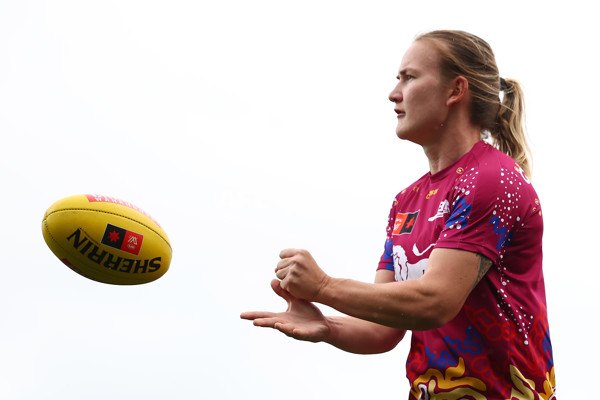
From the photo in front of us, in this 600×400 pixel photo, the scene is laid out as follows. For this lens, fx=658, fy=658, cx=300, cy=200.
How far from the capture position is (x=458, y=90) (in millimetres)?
3938

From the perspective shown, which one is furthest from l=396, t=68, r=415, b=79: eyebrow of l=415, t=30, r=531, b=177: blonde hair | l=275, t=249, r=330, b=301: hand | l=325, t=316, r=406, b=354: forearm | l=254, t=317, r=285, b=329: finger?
l=254, t=317, r=285, b=329: finger

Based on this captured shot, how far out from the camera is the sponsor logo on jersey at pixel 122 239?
5168mm

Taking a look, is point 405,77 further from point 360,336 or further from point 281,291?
point 360,336

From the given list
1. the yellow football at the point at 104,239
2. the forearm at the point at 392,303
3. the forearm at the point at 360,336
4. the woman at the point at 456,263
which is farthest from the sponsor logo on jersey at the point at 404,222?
the yellow football at the point at 104,239

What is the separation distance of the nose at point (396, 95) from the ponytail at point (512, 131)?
2.02 ft

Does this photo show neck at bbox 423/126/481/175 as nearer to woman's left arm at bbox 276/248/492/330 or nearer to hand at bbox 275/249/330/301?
woman's left arm at bbox 276/248/492/330

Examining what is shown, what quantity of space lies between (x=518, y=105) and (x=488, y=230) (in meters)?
1.24

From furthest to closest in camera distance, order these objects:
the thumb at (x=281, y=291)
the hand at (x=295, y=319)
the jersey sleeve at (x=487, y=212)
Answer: the thumb at (x=281, y=291) < the hand at (x=295, y=319) < the jersey sleeve at (x=487, y=212)

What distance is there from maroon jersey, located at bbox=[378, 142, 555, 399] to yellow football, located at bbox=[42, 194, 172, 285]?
250 cm

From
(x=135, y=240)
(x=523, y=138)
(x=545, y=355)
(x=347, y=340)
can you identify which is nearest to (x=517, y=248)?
(x=545, y=355)

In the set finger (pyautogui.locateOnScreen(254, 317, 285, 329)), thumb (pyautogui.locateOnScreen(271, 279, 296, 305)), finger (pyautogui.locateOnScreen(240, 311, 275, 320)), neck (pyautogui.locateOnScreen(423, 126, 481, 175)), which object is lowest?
finger (pyautogui.locateOnScreen(254, 317, 285, 329))

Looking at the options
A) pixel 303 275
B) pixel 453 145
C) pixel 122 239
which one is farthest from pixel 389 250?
pixel 122 239

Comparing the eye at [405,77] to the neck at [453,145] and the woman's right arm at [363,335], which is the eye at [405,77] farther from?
the woman's right arm at [363,335]

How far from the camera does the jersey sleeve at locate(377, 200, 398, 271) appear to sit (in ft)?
14.0
